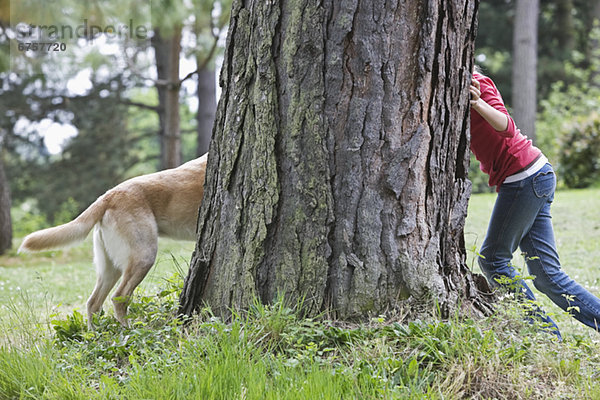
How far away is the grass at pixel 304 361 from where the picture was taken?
2416 millimetres

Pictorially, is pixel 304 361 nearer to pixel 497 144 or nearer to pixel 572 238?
pixel 497 144

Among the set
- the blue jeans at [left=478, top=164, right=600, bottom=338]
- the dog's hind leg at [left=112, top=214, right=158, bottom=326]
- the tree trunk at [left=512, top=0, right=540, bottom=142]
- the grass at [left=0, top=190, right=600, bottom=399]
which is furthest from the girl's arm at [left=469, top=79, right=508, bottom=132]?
the tree trunk at [left=512, top=0, right=540, bottom=142]

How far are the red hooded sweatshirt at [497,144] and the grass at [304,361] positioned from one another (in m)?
0.92

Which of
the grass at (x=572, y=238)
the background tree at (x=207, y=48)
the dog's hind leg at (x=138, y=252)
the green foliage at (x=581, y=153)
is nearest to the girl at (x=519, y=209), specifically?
the grass at (x=572, y=238)

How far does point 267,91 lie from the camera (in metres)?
2.98

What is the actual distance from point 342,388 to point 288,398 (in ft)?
0.86

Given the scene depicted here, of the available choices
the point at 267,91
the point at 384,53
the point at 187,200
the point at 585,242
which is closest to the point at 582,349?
the point at 384,53

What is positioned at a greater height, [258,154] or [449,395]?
[258,154]

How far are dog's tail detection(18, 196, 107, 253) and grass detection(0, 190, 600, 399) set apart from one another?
3.83 ft

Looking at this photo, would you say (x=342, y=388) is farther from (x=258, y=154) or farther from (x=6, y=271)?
(x=6, y=271)

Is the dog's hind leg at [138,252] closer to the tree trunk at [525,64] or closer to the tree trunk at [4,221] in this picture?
the tree trunk at [4,221]

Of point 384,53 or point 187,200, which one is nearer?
point 384,53

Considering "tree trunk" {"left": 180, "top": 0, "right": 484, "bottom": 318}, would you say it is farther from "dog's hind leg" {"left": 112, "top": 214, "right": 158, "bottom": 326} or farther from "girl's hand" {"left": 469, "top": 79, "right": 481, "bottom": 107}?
"dog's hind leg" {"left": 112, "top": 214, "right": 158, "bottom": 326}

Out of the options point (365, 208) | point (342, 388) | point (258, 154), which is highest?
point (258, 154)
